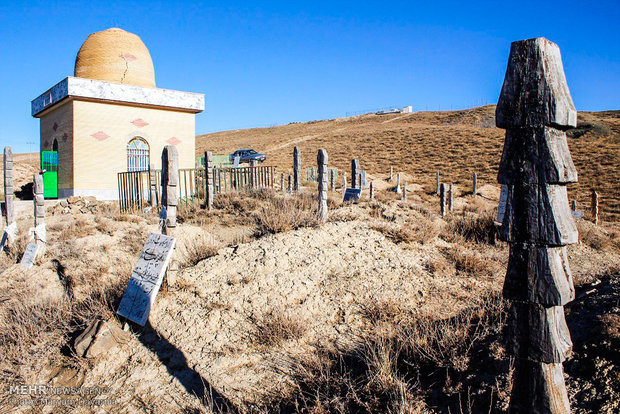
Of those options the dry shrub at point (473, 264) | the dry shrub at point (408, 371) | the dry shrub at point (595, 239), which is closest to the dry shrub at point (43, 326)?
the dry shrub at point (408, 371)

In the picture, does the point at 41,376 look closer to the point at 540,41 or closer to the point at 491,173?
the point at 540,41

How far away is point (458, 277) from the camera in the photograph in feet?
20.6

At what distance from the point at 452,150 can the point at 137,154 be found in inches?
1308

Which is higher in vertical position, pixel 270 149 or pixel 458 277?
pixel 270 149

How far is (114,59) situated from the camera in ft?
61.5

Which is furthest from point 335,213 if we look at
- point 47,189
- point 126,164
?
point 47,189

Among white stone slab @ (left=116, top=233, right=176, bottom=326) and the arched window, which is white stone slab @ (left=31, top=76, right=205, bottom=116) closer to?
the arched window

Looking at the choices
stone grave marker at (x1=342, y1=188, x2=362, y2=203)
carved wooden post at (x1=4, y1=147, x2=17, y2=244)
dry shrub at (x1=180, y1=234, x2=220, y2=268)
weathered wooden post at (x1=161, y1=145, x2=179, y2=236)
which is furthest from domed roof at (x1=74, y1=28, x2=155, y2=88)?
weathered wooden post at (x1=161, y1=145, x2=179, y2=236)

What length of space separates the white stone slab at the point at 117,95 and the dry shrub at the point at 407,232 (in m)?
14.5

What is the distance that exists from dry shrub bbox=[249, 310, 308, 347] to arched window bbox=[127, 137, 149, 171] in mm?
15624

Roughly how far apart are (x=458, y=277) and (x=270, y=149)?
49.9 meters

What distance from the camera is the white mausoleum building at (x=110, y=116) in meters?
17.0

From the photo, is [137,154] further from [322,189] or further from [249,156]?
[249,156]

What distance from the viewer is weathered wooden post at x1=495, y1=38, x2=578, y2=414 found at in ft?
6.25
